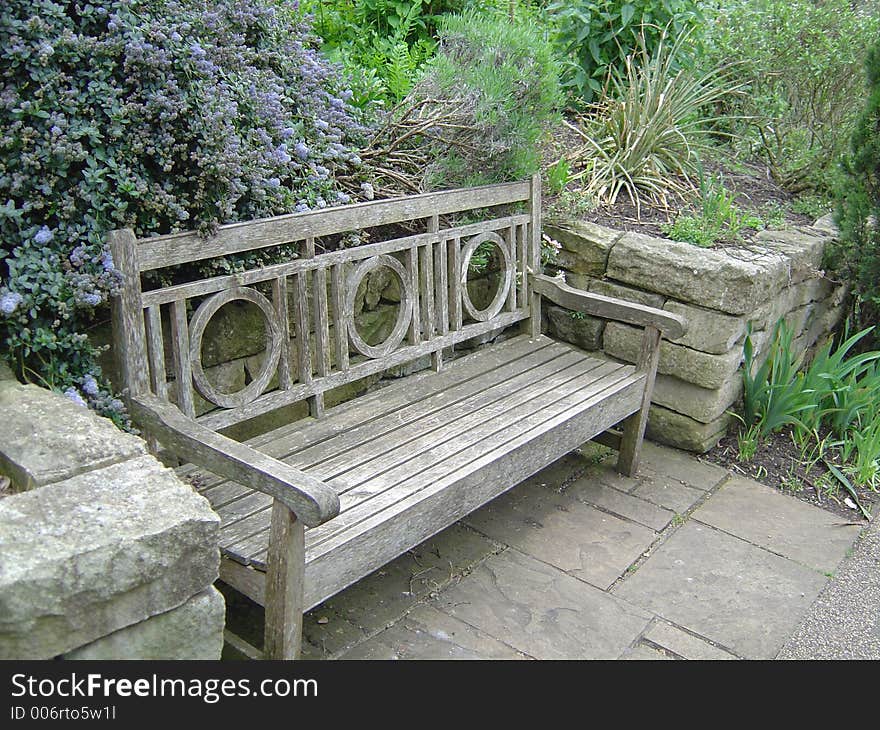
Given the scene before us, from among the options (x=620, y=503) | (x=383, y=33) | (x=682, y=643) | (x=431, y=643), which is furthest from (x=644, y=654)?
(x=383, y=33)

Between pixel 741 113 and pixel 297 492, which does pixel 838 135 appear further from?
pixel 297 492

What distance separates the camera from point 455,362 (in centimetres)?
366

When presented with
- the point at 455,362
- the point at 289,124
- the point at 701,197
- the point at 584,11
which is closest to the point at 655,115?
the point at 701,197

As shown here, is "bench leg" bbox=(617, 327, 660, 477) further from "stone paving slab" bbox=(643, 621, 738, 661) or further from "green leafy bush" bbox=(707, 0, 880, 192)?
"green leafy bush" bbox=(707, 0, 880, 192)

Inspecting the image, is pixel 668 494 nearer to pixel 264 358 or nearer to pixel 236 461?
pixel 264 358

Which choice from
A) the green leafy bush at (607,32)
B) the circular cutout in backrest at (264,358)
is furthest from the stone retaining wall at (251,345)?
the green leafy bush at (607,32)

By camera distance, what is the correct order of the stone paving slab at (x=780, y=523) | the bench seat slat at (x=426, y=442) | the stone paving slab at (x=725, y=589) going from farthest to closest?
the stone paving slab at (x=780, y=523), the stone paving slab at (x=725, y=589), the bench seat slat at (x=426, y=442)

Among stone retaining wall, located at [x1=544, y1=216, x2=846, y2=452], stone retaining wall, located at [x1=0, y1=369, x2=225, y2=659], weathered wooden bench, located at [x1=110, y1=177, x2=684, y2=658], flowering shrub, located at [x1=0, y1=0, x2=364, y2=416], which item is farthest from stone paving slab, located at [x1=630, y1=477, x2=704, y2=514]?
stone retaining wall, located at [x1=0, y1=369, x2=225, y2=659]

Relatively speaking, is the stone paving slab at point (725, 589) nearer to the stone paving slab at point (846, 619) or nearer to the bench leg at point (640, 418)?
the stone paving slab at point (846, 619)

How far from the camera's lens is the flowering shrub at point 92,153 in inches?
91.5

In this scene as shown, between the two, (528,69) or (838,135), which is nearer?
(528,69)

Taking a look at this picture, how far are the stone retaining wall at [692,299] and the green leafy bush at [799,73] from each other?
3.37 ft

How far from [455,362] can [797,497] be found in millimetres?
1580

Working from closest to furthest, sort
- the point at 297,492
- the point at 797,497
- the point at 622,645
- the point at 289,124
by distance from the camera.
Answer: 1. the point at 297,492
2. the point at 622,645
3. the point at 289,124
4. the point at 797,497
